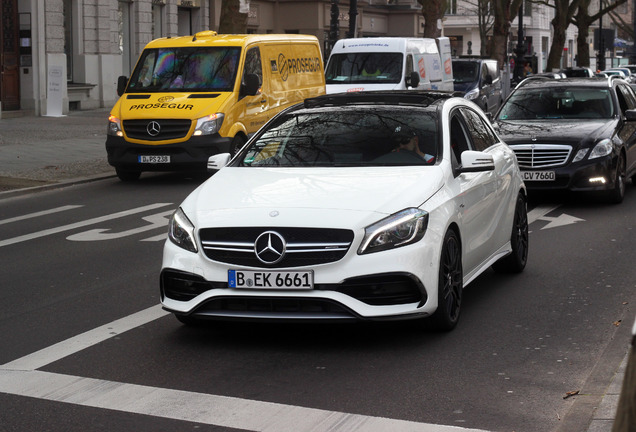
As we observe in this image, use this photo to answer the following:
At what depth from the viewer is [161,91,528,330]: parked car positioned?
641cm

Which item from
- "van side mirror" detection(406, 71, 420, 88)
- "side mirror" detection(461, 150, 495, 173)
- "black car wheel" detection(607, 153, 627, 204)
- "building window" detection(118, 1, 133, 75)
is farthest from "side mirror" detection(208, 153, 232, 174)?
"building window" detection(118, 1, 133, 75)

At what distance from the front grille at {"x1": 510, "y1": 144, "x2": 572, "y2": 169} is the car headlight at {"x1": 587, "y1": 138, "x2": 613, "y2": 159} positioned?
0.29 m

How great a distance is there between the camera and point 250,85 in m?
17.6

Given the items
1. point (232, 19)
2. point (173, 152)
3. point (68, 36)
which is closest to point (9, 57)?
point (68, 36)

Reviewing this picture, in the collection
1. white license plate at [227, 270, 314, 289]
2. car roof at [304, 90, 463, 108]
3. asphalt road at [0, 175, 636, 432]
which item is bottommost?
asphalt road at [0, 175, 636, 432]

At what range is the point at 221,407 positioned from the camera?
18.0 feet

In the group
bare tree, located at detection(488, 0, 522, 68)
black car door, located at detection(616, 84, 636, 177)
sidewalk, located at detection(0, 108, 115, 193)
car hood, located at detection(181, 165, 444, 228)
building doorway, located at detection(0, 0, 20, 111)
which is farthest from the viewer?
bare tree, located at detection(488, 0, 522, 68)

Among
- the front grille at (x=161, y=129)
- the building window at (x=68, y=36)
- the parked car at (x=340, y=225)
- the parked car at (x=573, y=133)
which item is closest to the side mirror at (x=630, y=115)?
the parked car at (x=573, y=133)

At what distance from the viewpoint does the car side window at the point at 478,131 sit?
8.53 m

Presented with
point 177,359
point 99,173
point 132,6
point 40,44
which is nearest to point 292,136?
point 177,359

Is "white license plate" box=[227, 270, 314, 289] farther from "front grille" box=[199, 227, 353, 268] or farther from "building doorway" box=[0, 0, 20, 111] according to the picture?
"building doorway" box=[0, 0, 20, 111]

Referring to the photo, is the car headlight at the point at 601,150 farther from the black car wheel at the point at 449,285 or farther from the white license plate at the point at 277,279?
the white license plate at the point at 277,279

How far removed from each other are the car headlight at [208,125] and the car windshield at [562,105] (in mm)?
4179

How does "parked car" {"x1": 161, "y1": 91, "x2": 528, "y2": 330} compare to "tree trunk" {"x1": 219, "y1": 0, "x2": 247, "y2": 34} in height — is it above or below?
below
